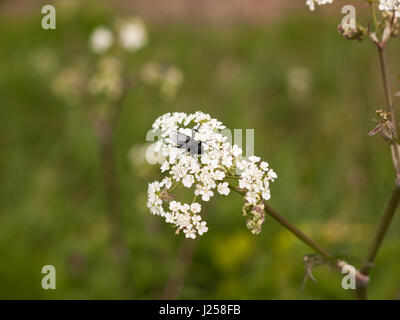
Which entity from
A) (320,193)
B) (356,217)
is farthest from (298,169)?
(356,217)

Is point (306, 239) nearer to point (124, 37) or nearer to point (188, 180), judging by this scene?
point (188, 180)

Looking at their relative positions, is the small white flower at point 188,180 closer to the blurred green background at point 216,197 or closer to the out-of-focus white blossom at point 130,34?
the blurred green background at point 216,197

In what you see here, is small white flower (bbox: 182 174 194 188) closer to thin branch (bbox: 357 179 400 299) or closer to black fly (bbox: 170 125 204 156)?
black fly (bbox: 170 125 204 156)

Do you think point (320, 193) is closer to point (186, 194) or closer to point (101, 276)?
point (186, 194)

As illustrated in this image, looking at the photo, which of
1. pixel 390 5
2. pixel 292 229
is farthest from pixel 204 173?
pixel 390 5

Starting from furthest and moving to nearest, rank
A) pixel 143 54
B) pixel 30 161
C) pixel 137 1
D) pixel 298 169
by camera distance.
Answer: pixel 137 1, pixel 143 54, pixel 30 161, pixel 298 169
